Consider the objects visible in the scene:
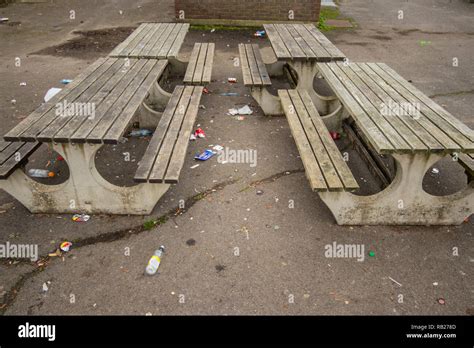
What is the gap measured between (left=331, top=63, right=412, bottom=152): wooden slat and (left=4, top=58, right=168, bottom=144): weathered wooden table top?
2.46 meters

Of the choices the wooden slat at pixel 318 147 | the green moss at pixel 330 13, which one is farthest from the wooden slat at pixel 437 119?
the green moss at pixel 330 13

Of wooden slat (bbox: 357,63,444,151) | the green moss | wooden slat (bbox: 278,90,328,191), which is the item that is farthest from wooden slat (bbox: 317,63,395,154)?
the green moss

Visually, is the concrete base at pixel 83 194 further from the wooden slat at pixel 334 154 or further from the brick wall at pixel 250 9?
the brick wall at pixel 250 9

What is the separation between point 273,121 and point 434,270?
3354 millimetres

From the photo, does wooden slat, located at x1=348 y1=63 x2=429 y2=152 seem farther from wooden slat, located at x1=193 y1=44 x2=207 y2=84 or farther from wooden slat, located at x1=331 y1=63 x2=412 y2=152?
wooden slat, located at x1=193 y1=44 x2=207 y2=84

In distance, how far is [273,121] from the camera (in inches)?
231

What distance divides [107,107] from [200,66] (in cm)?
288

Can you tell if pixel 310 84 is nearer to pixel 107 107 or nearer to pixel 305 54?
pixel 305 54

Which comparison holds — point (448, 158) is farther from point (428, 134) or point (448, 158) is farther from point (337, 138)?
point (428, 134)

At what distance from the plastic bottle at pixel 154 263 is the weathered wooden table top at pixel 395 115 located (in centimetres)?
216

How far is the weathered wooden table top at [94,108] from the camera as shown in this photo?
3.29m

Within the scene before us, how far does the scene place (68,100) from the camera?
159 inches

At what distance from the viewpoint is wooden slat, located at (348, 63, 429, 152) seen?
3.25 meters

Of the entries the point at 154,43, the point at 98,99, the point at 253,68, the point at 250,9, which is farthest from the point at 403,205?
the point at 250,9
